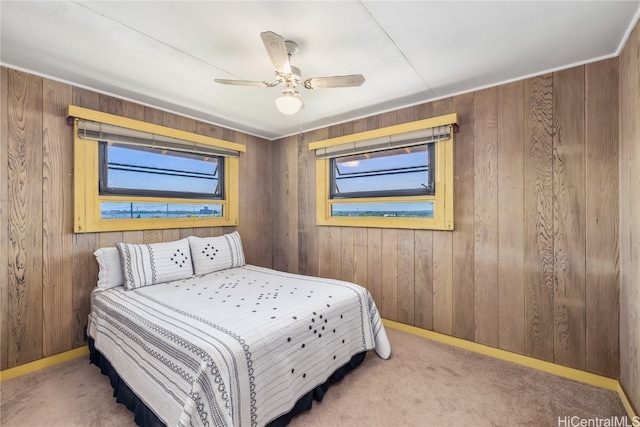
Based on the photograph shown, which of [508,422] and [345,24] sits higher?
[345,24]

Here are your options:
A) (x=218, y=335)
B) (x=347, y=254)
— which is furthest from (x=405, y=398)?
(x=347, y=254)

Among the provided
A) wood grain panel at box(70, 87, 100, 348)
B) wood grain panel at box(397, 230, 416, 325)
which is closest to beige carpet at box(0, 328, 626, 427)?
wood grain panel at box(70, 87, 100, 348)

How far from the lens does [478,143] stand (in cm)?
250

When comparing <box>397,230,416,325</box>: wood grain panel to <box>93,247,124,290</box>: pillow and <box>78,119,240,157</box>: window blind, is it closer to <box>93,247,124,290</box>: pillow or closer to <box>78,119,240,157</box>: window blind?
<box>78,119,240,157</box>: window blind

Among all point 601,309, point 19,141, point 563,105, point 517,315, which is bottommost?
point 517,315

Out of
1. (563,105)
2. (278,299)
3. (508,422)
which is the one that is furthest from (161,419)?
(563,105)

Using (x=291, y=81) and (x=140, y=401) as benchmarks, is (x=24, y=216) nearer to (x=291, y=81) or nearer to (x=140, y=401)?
(x=140, y=401)

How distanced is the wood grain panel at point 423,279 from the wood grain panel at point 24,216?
10.8 feet

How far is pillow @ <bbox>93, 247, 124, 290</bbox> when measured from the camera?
233cm

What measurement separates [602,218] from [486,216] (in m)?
0.72

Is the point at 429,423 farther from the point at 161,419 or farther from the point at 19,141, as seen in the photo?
the point at 19,141

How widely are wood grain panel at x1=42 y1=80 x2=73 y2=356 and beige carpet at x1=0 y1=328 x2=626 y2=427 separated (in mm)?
323

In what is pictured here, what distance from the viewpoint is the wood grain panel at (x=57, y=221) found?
2.27 metres

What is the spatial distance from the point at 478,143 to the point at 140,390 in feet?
10.1
